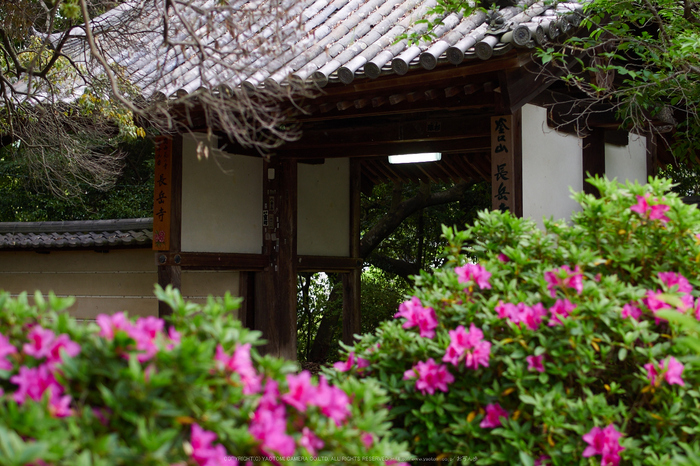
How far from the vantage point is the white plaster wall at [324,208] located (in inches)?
303

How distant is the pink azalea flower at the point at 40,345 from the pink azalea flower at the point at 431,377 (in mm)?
1310

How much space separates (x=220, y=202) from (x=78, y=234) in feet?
6.46

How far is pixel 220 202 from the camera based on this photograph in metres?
6.85

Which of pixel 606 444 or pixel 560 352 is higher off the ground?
pixel 560 352

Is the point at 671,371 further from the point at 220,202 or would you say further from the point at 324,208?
the point at 324,208

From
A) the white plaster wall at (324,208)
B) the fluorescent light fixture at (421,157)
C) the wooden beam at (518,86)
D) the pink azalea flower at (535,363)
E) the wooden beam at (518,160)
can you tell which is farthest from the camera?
the white plaster wall at (324,208)

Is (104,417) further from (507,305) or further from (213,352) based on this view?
(507,305)

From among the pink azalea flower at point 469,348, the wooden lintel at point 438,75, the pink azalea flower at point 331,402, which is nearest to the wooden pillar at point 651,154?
the wooden lintel at point 438,75

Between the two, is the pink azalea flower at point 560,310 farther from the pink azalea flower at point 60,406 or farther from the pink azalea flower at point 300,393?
the pink azalea flower at point 60,406

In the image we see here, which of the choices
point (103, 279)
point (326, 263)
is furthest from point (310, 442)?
point (103, 279)

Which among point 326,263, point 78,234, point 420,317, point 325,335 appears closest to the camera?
point 420,317

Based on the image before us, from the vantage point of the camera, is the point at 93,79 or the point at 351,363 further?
the point at 93,79

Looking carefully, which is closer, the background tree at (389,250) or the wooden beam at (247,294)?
the wooden beam at (247,294)

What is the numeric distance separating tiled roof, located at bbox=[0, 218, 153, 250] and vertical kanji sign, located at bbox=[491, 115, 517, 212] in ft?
12.5
